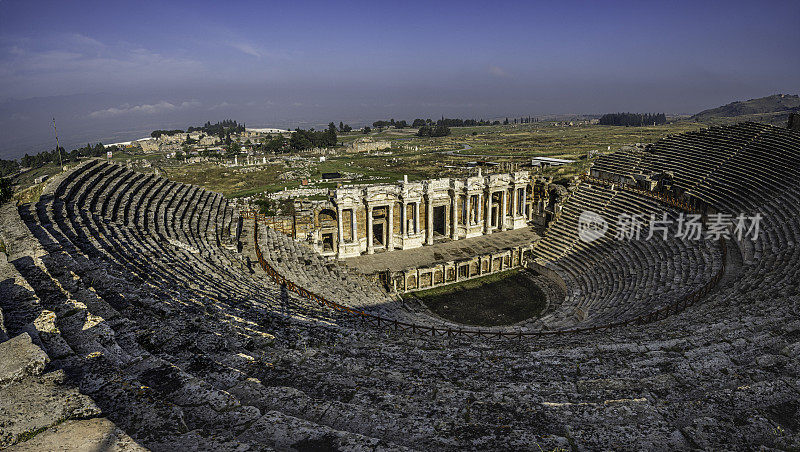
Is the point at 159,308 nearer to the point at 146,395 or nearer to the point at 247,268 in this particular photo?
the point at 146,395

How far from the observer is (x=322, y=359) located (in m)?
9.31

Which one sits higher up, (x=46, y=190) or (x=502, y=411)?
(x=46, y=190)

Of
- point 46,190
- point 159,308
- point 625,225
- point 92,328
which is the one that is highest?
point 46,190

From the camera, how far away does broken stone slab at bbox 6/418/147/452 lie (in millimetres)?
4320

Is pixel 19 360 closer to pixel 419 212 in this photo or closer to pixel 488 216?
pixel 419 212

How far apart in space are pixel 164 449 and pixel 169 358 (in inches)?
124

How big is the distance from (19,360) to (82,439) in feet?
6.36

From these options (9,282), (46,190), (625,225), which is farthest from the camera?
(625,225)

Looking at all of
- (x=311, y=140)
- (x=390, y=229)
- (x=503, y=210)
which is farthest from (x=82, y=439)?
(x=311, y=140)

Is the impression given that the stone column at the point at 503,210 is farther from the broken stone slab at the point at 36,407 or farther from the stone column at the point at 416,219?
the broken stone slab at the point at 36,407

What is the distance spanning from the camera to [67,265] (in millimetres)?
10602

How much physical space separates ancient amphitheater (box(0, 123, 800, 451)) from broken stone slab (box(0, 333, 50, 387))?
3 cm

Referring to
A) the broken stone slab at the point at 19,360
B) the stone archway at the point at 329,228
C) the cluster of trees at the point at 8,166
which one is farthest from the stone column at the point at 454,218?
the cluster of trees at the point at 8,166

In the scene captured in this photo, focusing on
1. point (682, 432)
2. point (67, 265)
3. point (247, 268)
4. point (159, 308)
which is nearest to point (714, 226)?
point (682, 432)
